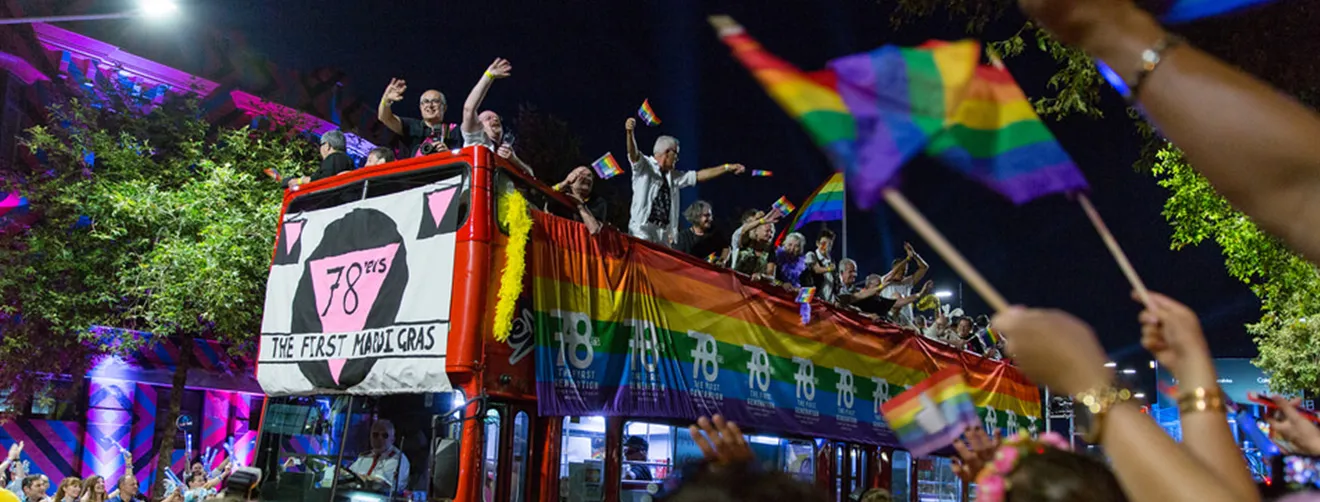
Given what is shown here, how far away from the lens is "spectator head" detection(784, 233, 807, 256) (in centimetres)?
1048

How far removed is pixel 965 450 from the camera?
2.86m

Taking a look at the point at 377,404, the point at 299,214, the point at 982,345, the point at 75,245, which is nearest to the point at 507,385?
the point at 377,404

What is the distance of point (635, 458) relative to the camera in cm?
700

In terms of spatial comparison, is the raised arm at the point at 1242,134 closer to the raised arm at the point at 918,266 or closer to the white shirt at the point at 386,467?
the white shirt at the point at 386,467

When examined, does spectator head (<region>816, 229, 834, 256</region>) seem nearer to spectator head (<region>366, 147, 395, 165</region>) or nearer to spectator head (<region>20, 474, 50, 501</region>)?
spectator head (<region>366, 147, 395, 165</region>)

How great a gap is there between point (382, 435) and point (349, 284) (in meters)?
1.11

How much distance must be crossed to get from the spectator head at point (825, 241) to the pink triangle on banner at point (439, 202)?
5963 millimetres

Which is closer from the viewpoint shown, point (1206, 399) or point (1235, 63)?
point (1206, 399)

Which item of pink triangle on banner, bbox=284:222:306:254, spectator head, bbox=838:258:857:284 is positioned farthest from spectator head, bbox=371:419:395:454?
spectator head, bbox=838:258:857:284

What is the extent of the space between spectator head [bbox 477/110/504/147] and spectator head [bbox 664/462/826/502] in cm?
617

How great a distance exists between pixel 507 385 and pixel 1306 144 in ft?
17.6

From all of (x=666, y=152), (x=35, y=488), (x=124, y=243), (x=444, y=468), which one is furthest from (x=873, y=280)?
(x=124, y=243)

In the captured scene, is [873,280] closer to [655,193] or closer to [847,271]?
[847,271]

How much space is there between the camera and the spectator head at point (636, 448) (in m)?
6.92
